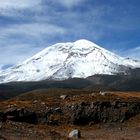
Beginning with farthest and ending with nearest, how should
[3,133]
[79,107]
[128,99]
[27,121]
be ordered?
[128,99], [79,107], [27,121], [3,133]

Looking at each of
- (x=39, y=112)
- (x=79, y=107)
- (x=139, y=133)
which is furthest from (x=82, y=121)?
(x=139, y=133)

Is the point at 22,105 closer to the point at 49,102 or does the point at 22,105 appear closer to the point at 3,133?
the point at 49,102

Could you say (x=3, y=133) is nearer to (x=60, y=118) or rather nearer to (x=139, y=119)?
(x=60, y=118)

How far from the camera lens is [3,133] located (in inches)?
1569

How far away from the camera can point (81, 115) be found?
54594 millimetres

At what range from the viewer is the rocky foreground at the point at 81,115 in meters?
49.5

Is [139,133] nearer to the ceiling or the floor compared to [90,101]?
nearer to the floor

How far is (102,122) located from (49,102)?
694 cm

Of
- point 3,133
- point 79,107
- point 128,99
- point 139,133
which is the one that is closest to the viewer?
point 3,133

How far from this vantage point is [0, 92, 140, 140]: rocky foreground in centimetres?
4948

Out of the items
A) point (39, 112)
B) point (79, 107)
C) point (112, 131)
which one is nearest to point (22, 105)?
point (39, 112)

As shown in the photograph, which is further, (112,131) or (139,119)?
(139,119)

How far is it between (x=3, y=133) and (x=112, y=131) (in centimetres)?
1436

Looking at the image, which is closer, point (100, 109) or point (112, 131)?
point (112, 131)
